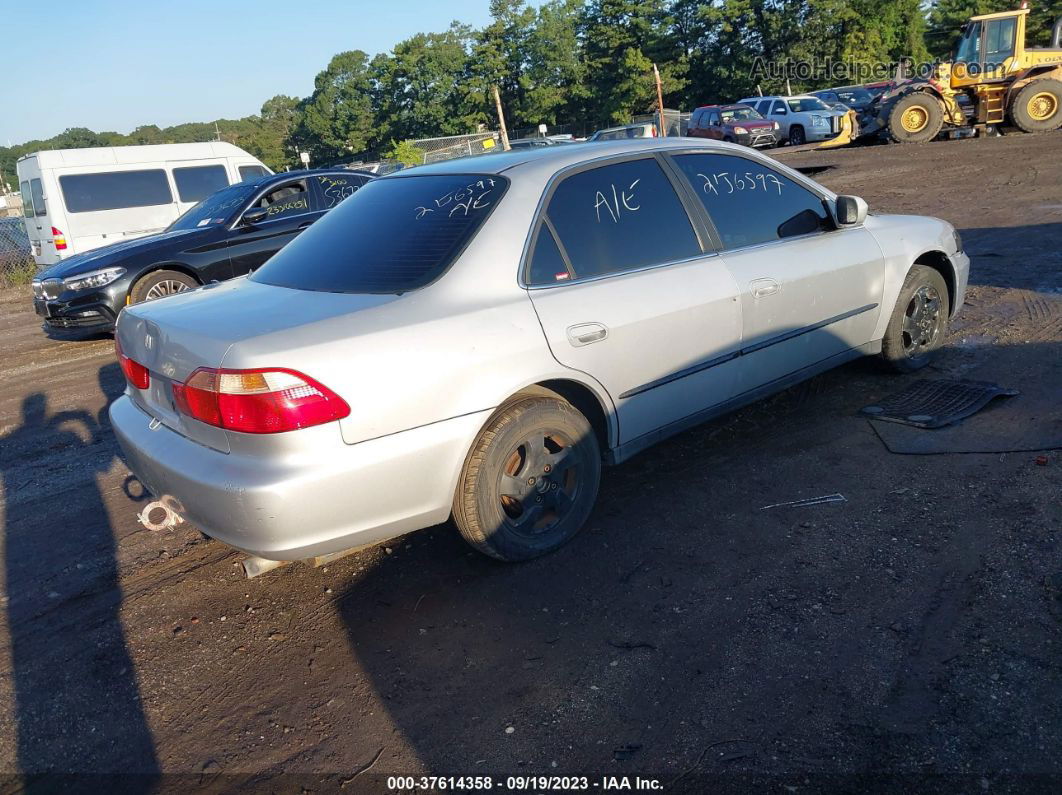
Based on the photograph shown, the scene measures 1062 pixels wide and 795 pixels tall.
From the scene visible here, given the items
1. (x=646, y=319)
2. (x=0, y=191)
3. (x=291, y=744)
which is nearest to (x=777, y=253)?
(x=646, y=319)

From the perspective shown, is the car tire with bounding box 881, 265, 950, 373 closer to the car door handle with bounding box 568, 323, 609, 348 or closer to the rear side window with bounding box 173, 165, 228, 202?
the car door handle with bounding box 568, 323, 609, 348

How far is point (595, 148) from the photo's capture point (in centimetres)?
393

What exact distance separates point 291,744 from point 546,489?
4.62 ft

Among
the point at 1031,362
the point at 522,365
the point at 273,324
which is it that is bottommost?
the point at 1031,362

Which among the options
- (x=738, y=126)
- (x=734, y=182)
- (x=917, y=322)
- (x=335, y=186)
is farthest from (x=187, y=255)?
(x=738, y=126)

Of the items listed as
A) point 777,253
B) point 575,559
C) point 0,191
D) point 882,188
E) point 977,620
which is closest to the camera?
point 977,620

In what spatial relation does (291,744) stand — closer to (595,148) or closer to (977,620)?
(977,620)

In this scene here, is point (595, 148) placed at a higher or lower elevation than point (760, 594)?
higher

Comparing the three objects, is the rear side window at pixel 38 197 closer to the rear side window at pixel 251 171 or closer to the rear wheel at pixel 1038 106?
the rear side window at pixel 251 171

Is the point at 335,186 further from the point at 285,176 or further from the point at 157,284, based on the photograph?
the point at 157,284

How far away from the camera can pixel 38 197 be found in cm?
1329

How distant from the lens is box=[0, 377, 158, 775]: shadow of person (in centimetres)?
269

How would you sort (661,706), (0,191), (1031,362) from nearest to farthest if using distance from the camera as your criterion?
(661,706) → (1031,362) → (0,191)

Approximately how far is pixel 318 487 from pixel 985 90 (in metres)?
21.9
